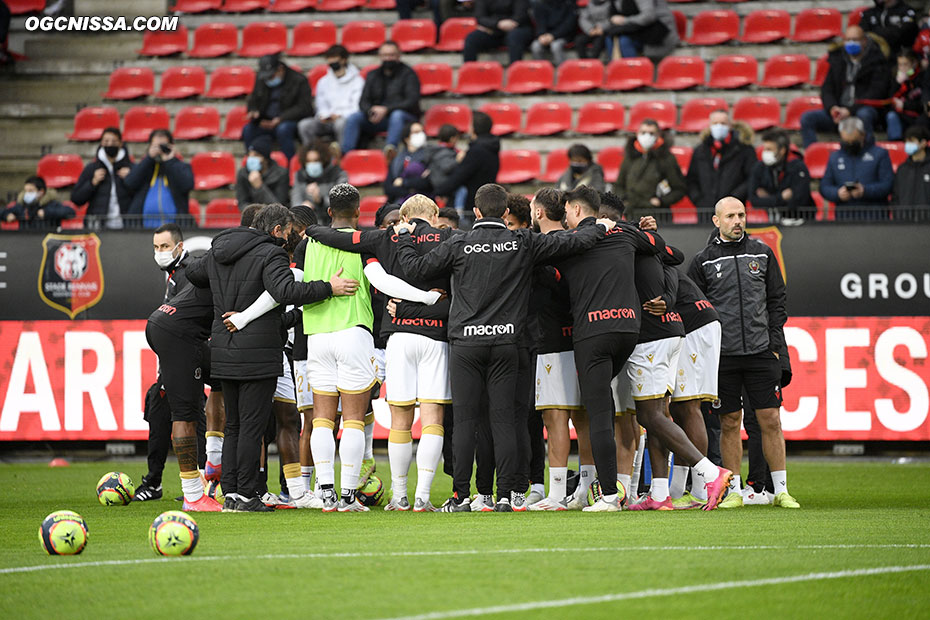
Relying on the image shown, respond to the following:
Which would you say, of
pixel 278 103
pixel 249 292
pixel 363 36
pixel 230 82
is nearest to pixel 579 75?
pixel 363 36

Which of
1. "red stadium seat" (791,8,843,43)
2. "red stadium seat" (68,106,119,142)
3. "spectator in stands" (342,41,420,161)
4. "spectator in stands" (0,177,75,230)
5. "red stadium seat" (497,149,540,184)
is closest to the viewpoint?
"spectator in stands" (0,177,75,230)

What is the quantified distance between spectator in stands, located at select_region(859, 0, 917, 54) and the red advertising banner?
5382mm

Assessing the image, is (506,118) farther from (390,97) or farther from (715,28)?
(715,28)

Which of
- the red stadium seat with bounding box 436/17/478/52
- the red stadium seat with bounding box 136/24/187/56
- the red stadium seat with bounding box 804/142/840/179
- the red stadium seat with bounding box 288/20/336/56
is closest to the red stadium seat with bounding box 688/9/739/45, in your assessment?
the red stadium seat with bounding box 804/142/840/179

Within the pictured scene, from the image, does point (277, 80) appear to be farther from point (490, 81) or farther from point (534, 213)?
point (534, 213)

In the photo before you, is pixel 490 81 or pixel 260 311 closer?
pixel 260 311

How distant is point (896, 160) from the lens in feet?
53.1

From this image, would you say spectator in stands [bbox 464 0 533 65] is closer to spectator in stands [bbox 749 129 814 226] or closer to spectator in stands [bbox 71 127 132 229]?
spectator in stands [bbox 71 127 132 229]

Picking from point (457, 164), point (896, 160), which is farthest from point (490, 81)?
point (896, 160)

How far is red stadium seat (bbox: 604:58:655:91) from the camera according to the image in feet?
61.6

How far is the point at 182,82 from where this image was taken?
20719 millimetres

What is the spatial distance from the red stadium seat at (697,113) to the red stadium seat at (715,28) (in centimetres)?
151

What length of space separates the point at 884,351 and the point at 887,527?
621cm

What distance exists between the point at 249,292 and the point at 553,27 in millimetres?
11491
